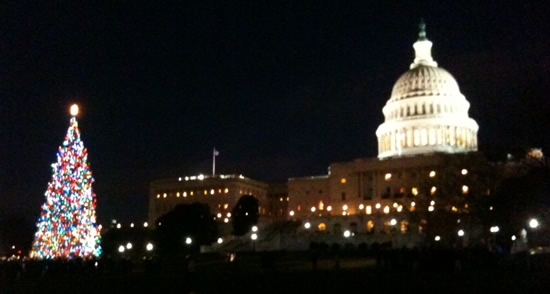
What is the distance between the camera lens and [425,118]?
11812 centimetres

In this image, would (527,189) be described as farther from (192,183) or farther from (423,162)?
(192,183)

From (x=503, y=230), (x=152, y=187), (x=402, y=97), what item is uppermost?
(x=402, y=97)

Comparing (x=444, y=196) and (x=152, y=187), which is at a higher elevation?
(x=152, y=187)

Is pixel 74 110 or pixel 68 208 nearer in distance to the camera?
pixel 68 208

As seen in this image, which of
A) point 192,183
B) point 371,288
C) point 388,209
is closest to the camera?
point 371,288

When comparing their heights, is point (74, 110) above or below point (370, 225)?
above

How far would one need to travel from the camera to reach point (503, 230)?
195ft

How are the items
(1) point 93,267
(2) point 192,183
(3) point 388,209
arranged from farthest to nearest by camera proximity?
(2) point 192,183 < (3) point 388,209 < (1) point 93,267

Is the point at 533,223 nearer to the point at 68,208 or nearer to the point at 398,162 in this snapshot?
the point at 68,208

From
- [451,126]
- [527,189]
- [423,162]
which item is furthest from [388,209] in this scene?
[527,189]

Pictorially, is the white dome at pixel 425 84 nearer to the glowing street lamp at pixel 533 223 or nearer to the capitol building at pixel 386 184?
the capitol building at pixel 386 184

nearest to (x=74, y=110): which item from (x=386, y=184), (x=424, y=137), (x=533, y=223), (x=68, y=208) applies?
(x=68, y=208)

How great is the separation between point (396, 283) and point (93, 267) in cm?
2484

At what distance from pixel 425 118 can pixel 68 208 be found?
80027mm
